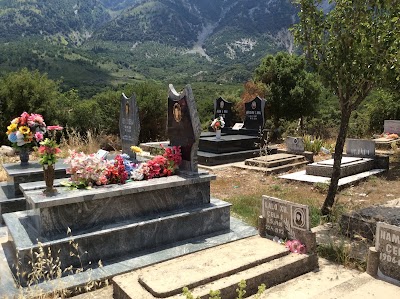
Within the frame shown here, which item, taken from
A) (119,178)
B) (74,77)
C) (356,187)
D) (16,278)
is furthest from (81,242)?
(74,77)

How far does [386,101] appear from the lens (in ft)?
59.0

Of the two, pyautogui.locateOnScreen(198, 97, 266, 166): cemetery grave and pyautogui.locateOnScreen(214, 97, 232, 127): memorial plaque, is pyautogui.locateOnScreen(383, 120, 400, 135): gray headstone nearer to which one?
pyautogui.locateOnScreen(198, 97, 266, 166): cemetery grave

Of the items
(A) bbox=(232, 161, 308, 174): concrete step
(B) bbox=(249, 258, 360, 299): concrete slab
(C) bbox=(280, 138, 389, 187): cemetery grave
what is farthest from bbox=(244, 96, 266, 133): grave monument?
(B) bbox=(249, 258, 360, 299): concrete slab

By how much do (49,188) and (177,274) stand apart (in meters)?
2.12

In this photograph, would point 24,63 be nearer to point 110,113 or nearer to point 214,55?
point 110,113

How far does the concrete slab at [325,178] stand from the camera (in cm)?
914

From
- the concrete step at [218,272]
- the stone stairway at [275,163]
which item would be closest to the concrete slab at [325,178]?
the stone stairway at [275,163]

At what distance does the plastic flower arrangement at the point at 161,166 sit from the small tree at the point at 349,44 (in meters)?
2.65

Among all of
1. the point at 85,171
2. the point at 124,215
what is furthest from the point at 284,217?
the point at 85,171

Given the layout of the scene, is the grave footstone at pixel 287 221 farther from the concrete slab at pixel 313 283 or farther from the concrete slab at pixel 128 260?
the concrete slab at pixel 128 260

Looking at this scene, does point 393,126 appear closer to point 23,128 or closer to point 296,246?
point 296,246

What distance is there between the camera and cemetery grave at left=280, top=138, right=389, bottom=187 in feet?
31.6

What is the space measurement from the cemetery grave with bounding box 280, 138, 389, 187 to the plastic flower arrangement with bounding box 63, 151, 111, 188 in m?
5.52

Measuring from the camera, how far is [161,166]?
6242 mm
